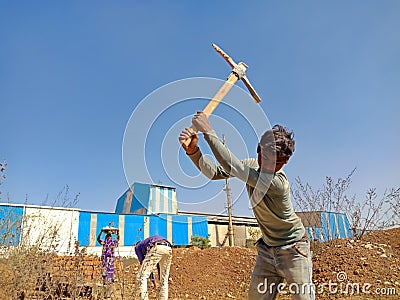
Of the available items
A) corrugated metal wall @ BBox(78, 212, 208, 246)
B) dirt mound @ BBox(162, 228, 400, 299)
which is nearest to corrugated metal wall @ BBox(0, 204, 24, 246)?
dirt mound @ BBox(162, 228, 400, 299)

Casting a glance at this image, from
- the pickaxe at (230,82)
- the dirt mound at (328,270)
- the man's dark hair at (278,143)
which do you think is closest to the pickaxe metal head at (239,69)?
the pickaxe at (230,82)

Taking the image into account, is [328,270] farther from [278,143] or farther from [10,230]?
[10,230]

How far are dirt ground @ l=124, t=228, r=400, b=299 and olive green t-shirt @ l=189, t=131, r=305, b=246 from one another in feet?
10.3

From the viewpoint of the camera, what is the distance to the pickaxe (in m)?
2.38

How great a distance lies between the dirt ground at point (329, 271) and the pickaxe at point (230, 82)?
11.0 feet

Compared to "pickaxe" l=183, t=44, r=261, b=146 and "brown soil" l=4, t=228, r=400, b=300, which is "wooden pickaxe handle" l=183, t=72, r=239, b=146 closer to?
"pickaxe" l=183, t=44, r=261, b=146

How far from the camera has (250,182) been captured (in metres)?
2.02

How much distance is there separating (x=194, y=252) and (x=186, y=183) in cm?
892

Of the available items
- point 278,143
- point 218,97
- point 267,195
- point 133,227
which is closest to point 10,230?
point 218,97

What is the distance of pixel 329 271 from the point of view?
21.1 feet

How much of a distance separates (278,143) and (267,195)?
0.35 meters

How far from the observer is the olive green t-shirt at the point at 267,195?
6.52 feet

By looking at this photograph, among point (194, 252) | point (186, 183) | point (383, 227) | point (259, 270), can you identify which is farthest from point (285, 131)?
point (194, 252)

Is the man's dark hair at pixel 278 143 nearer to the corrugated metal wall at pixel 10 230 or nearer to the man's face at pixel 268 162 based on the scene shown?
the man's face at pixel 268 162
